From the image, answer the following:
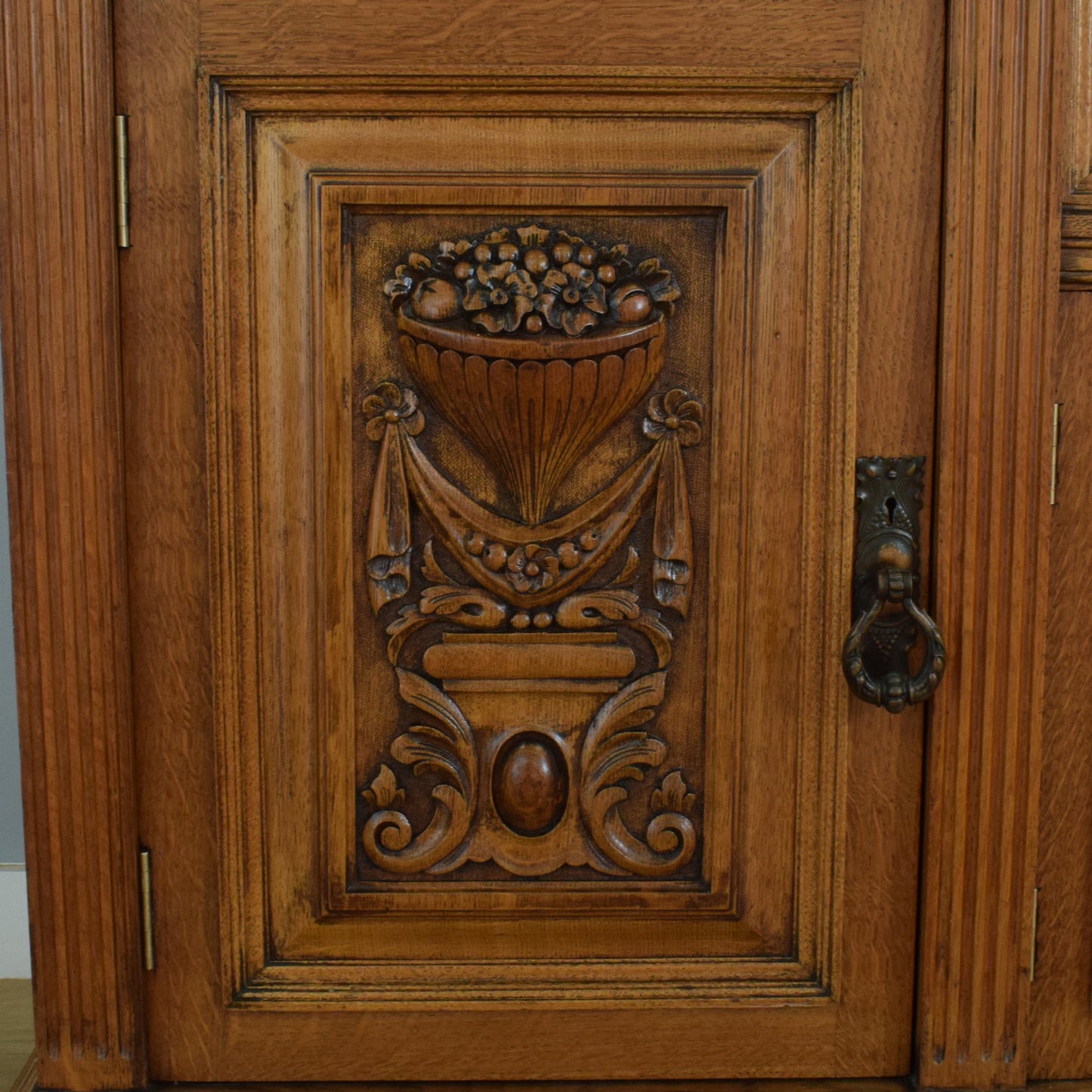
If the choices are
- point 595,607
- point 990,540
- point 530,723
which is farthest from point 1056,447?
point 530,723

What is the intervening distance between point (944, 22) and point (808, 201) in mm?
199

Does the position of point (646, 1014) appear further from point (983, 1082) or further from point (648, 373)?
point (648, 373)

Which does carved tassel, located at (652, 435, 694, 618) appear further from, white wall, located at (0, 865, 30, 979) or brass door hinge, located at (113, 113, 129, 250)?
white wall, located at (0, 865, 30, 979)

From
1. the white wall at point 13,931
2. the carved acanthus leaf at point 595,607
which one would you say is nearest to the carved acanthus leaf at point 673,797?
the carved acanthus leaf at point 595,607

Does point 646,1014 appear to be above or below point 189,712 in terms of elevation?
below

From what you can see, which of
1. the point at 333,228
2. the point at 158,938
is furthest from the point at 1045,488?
the point at 158,938

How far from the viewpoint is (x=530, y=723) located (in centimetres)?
101

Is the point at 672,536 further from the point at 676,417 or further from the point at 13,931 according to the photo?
the point at 13,931

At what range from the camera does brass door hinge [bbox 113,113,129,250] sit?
0.93m

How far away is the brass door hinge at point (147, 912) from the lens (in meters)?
1.00

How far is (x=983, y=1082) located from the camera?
1014 millimetres

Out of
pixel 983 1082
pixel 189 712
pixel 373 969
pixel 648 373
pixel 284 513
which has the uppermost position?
pixel 648 373

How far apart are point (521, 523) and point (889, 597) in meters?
0.36

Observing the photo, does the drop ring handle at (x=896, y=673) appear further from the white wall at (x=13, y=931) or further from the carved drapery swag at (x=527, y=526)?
the white wall at (x=13, y=931)
